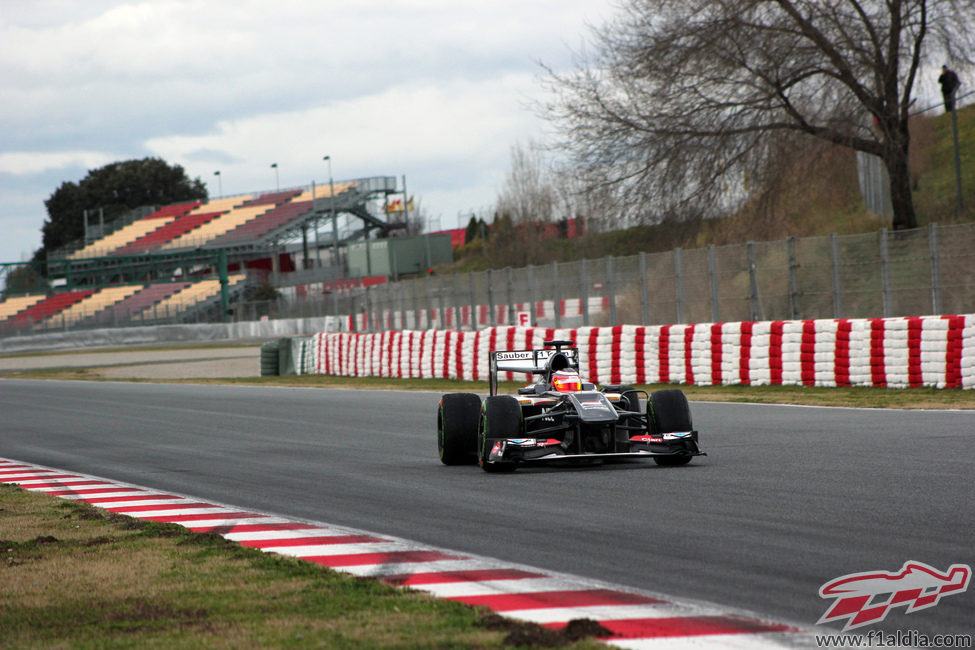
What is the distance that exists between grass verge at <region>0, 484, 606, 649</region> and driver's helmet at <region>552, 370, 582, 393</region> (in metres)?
3.76

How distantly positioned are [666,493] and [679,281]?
637 inches

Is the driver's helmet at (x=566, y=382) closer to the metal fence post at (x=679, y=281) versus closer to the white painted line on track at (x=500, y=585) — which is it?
the white painted line on track at (x=500, y=585)

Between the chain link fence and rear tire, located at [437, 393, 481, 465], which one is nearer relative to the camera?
rear tire, located at [437, 393, 481, 465]

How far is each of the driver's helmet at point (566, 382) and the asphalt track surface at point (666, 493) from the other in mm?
675

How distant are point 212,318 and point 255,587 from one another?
71.7m

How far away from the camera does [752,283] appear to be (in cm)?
2294

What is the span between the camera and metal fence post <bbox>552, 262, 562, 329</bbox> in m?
27.7

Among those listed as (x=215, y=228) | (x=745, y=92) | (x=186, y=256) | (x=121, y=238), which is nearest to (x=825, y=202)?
(x=745, y=92)

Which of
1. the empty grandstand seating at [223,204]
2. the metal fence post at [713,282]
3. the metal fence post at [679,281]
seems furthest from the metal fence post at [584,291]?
the empty grandstand seating at [223,204]

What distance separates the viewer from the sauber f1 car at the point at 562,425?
9781 millimetres

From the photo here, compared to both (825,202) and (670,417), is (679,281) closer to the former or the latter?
(825,202)

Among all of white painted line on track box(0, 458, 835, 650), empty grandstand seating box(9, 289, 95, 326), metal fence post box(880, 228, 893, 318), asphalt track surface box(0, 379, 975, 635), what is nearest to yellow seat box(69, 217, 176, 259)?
empty grandstand seating box(9, 289, 95, 326)

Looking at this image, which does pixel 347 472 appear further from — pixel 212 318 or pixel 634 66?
pixel 212 318

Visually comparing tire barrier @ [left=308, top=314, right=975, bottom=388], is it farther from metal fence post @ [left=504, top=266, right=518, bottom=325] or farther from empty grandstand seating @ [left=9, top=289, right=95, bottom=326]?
empty grandstand seating @ [left=9, top=289, right=95, bottom=326]
